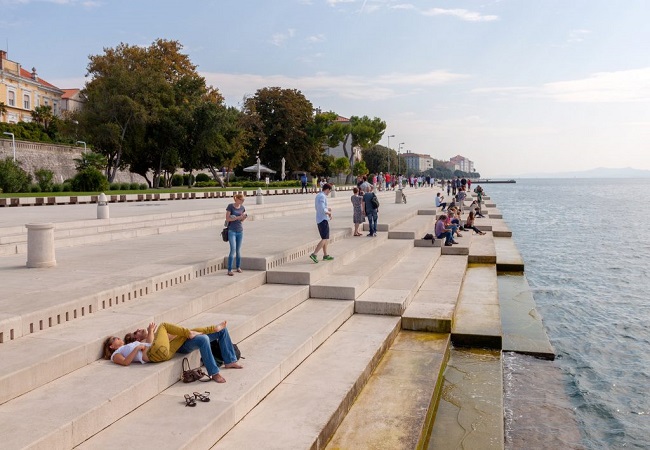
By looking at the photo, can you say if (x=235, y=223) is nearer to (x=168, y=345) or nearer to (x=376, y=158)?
(x=168, y=345)

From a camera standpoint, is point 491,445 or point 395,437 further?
point 491,445

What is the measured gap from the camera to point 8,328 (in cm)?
548

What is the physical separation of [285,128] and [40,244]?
206 ft

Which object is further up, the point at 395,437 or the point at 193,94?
the point at 193,94

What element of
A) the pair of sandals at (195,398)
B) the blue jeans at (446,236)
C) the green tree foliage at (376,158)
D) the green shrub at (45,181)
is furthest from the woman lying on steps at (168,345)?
the green tree foliage at (376,158)

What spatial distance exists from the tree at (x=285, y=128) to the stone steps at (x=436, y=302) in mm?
56356

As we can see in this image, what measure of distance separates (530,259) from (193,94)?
34.0 m

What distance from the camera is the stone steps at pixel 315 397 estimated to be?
4824 millimetres

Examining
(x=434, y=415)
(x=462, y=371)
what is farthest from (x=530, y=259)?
(x=434, y=415)

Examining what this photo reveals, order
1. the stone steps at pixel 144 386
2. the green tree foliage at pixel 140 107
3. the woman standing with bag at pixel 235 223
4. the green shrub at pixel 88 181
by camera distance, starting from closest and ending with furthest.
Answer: the stone steps at pixel 144 386
the woman standing with bag at pixel 235 223
the green shrub at pixel 88 181
the green tree foliage at pixel 140 107

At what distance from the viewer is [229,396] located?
518 centimetres

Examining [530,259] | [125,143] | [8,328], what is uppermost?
[125,143]

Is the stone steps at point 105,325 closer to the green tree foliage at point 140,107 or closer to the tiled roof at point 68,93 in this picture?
the green tree foliage at point 140,107

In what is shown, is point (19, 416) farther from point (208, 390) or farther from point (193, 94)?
point (193, 94)
